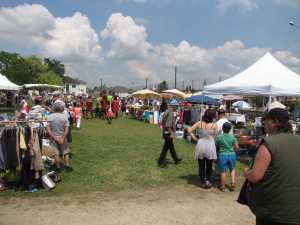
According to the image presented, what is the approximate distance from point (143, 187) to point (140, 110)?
19928 millimetres

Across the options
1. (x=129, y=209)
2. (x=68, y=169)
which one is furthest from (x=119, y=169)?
(x=129, y=209)

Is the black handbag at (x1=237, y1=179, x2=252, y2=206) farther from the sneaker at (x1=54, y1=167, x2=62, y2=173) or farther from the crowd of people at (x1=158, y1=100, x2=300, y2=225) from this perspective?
the sneaker at (x1=54, y1=167, x2=62, y2=173)

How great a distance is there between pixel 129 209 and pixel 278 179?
141 inches

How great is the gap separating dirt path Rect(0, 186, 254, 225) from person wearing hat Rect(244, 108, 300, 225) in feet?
8.81

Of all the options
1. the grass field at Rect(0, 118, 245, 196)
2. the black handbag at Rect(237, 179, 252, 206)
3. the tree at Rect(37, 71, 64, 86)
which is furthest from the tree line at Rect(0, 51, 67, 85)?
the black handbag at Rect(237, 179, 252, 206)

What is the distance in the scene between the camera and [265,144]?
9.62ft

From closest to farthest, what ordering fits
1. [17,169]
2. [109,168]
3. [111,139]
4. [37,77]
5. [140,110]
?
1. [17,169]
2. [109,168]
3. [111,139]
4. [140,110]
5. [37,77]

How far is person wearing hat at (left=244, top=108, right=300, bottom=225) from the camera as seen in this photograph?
287cm

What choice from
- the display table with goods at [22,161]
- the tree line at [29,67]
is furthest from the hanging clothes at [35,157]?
the tree line at [29,67]

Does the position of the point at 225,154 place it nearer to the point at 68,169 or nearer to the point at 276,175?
the point at 68,169

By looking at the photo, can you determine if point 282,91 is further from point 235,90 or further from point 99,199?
point 99,199

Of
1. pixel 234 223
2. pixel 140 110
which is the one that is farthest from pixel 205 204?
pixel 140 110

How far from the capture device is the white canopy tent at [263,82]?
38.7 feet

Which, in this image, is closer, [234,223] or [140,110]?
[234,223]
